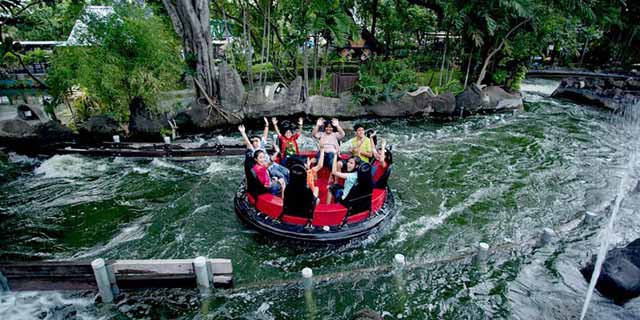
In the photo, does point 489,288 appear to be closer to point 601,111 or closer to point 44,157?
point 44,157

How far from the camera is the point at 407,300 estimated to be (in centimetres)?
446

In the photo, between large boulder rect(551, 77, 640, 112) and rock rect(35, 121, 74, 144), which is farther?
large boulder rect(551, 77, 640, 112)

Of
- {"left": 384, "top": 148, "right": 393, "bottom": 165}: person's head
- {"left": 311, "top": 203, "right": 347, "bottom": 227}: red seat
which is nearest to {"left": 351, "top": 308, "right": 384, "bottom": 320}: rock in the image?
{"left": 311, "top": 203, "right": 347, "bottom": 227}: red seat

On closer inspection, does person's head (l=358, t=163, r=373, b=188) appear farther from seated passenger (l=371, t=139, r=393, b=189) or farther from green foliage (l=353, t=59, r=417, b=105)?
green foliage (l=353, t=59, r=417, b=105)

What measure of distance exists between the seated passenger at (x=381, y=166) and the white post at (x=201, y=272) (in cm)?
279

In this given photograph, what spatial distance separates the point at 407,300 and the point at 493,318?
1000 millimetres

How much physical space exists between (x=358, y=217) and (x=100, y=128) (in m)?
8.79

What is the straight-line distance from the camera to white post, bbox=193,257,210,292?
411 centimetres

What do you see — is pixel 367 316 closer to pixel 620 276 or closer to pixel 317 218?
pixel 317 218

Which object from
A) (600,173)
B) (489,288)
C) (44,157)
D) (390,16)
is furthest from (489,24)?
(44,157)

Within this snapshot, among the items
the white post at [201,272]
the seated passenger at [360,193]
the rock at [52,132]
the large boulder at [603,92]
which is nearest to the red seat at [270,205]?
the seated passenger at [360,193]

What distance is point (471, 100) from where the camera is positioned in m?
13.5

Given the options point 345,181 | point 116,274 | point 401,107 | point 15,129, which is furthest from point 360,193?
point 15,129

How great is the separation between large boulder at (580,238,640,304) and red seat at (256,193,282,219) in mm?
4332
